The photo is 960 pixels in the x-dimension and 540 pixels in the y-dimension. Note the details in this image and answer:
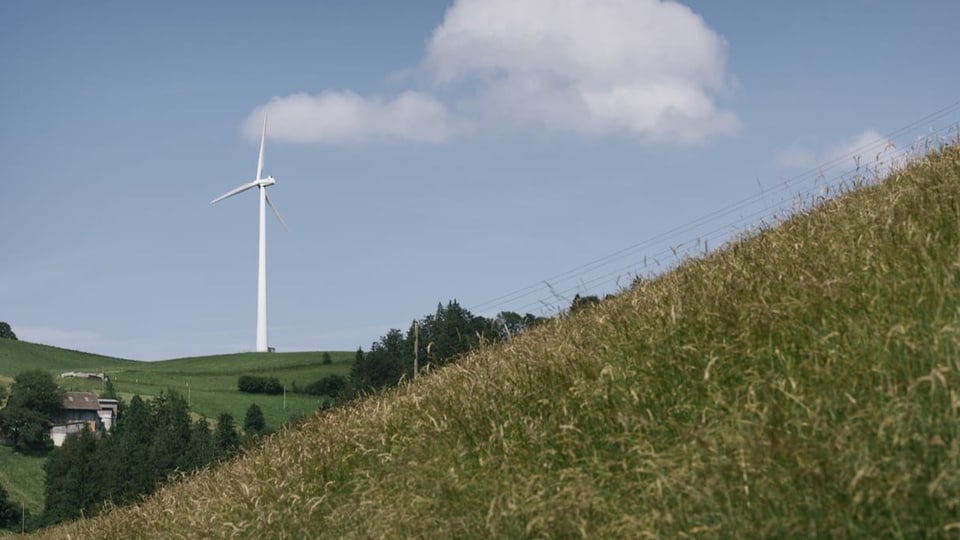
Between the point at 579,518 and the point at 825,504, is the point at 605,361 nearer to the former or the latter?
the point at 579,518

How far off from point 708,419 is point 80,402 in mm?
168151

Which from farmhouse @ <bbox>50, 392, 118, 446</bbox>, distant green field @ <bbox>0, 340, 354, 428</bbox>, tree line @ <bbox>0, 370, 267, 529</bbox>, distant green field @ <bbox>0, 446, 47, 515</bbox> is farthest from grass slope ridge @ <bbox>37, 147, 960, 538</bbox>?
farmhouse @ <bbox>50, 392, 118, 446</bbox>

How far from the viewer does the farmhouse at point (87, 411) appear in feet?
514

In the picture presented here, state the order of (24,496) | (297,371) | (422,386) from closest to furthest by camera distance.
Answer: (422,386)
(24,496)
(297,371)

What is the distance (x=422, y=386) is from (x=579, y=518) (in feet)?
16.6

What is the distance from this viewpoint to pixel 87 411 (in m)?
160

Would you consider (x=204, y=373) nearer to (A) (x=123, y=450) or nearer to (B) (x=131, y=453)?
(B) (x=131, y=453)

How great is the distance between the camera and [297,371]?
168 metres

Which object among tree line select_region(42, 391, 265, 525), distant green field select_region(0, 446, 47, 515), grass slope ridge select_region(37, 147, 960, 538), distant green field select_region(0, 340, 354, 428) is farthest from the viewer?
distant green field select_region(0, 340, 354, 428)

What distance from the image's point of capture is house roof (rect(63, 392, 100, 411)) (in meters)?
157

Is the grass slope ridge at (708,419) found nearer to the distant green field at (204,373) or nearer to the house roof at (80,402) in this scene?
the distant green field at (204,373)

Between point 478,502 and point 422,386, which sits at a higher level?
point 422,386

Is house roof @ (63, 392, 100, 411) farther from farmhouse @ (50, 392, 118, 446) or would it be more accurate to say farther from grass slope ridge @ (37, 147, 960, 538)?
grass slope ridge @ (37, 147, 960, 538)

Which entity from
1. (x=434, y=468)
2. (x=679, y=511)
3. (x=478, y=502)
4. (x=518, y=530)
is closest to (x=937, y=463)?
(x=679, y=511)
